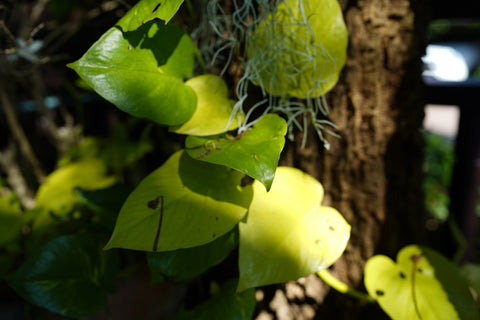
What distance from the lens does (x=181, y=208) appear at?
45 cm

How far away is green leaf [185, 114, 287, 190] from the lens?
1.24ft

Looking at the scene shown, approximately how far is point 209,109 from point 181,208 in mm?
174

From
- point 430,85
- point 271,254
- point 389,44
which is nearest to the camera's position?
point 271,254

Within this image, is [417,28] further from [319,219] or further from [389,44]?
[319,219]

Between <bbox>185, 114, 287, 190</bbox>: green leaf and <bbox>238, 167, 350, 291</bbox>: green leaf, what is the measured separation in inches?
4.0

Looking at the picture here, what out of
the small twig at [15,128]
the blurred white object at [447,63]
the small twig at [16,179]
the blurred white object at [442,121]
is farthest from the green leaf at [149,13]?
the blurred white object at [442,121]

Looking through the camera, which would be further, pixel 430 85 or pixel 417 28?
pixel 430 85

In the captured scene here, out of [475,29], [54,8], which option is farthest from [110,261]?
[475,29]

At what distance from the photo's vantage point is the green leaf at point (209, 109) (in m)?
0.49

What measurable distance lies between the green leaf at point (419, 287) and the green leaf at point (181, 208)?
29 centimetres

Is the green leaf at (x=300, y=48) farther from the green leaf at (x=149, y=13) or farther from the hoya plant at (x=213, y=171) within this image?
the green leaf at (x=149, y=13)

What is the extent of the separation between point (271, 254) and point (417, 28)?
48cm

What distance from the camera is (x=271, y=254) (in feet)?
1.51

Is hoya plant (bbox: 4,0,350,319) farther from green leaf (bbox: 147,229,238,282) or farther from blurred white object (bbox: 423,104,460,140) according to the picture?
blurred white object (bbox: 423,104,460,140)
